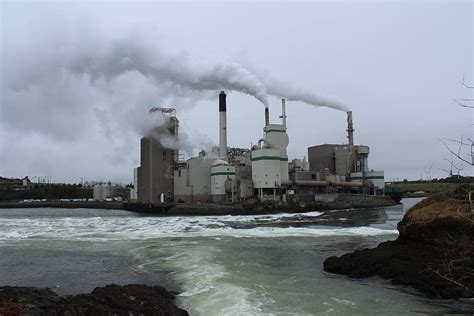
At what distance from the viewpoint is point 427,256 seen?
13.2 meters

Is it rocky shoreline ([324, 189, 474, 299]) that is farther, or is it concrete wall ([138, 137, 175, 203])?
concrete wall ([138, 137, 175, 203])

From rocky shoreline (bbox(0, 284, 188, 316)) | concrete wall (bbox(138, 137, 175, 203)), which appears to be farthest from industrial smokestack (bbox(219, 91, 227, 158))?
rocky shoreline (bbox(0, 284, 188, 316))

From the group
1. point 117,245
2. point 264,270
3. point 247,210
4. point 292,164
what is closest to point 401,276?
point 264,270

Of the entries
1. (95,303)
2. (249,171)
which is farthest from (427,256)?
(249,171)

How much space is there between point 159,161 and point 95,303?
65.7 metres

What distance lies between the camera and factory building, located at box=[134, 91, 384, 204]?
65.6 m

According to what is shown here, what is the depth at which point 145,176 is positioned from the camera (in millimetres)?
74875

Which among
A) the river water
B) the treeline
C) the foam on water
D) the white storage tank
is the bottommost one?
the foam on water

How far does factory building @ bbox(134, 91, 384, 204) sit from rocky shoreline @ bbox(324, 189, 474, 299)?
158ft

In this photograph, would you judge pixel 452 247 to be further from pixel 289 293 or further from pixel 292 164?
pixel 292 164

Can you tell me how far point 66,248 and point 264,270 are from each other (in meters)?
13.0

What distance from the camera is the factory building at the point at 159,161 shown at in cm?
7300

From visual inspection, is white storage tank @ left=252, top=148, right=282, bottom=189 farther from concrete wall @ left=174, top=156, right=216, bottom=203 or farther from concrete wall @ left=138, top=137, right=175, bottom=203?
concrete wall @ left=138, top=137, right=175, bottom=203

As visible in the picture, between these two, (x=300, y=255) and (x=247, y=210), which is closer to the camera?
(x=300, y=255)
